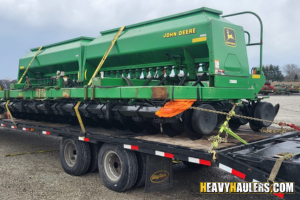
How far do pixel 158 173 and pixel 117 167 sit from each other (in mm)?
800

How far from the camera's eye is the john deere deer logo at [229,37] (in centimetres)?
505

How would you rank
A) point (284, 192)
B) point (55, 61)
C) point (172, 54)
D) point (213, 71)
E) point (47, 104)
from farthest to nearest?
point (55, 61) < point (47, 104) < point (172, 54) < point (213, 71) < point (284, 192)

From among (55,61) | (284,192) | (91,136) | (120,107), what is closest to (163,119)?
(120,107)

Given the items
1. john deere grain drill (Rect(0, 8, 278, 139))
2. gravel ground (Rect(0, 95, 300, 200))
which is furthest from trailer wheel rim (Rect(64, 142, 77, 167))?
john deere grain drill (Rect(0, 8, 278, 139))

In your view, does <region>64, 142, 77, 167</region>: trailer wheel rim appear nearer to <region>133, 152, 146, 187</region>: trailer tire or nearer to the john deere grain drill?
the john deere grain drill

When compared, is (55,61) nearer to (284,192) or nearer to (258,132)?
(258,132)

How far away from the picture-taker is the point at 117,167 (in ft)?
16.8

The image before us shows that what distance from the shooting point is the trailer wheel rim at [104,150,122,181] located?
16.5 ft

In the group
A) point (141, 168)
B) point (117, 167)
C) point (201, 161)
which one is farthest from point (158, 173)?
point (201, 161)

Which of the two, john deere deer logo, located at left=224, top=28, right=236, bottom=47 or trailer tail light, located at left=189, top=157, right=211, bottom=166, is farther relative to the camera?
john deere deer logo, located at left=224, top=28, right=236, bottom=47

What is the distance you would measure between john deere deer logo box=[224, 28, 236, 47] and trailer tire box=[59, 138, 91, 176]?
310 cm

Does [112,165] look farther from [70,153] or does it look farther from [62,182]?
[70,153]

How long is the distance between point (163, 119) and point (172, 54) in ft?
5.34

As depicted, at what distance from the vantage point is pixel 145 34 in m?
5.86
